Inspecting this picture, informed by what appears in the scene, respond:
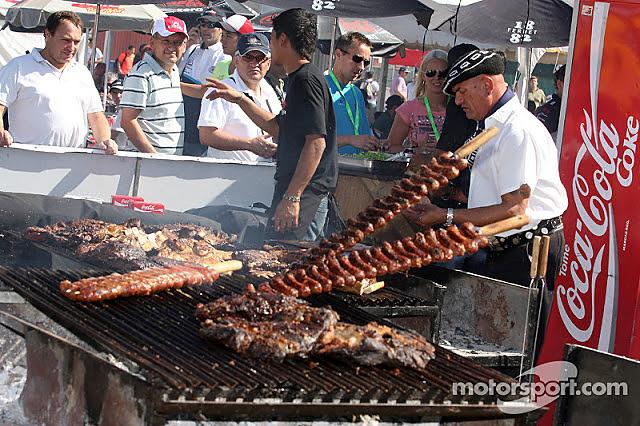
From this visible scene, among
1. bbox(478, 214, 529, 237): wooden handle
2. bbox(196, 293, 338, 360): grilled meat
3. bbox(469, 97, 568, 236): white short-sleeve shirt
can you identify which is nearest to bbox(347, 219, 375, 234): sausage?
bbox(478, 214, 529, 237): wooden handle

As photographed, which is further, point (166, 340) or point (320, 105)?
point (320, 105)

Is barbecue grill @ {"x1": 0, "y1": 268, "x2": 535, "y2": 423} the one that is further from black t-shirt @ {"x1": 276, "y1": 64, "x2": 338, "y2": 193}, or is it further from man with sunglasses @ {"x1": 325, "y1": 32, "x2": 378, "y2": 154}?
man with sunglasses @ {"x1": 325, "y1": 32, "x2": 378, "y2": 154}

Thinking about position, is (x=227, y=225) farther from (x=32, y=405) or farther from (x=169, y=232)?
(x=32, y=405)

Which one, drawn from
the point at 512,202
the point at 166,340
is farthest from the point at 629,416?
the point at 166,340

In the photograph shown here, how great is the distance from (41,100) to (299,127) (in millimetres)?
3111

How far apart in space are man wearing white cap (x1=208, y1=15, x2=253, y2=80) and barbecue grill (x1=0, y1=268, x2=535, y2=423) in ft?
27.5

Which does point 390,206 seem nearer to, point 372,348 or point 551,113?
point 372,348

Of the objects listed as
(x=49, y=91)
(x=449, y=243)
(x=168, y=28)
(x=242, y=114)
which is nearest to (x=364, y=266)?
(x=449, y=243)

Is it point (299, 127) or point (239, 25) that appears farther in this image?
point (239, 25)

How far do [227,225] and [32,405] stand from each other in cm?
363

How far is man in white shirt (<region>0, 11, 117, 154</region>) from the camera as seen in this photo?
8.84m

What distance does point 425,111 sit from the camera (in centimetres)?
966

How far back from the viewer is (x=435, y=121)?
953cm

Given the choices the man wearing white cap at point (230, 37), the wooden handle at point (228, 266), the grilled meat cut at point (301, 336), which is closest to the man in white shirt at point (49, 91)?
the man wearing white cap at point (230, 37)
